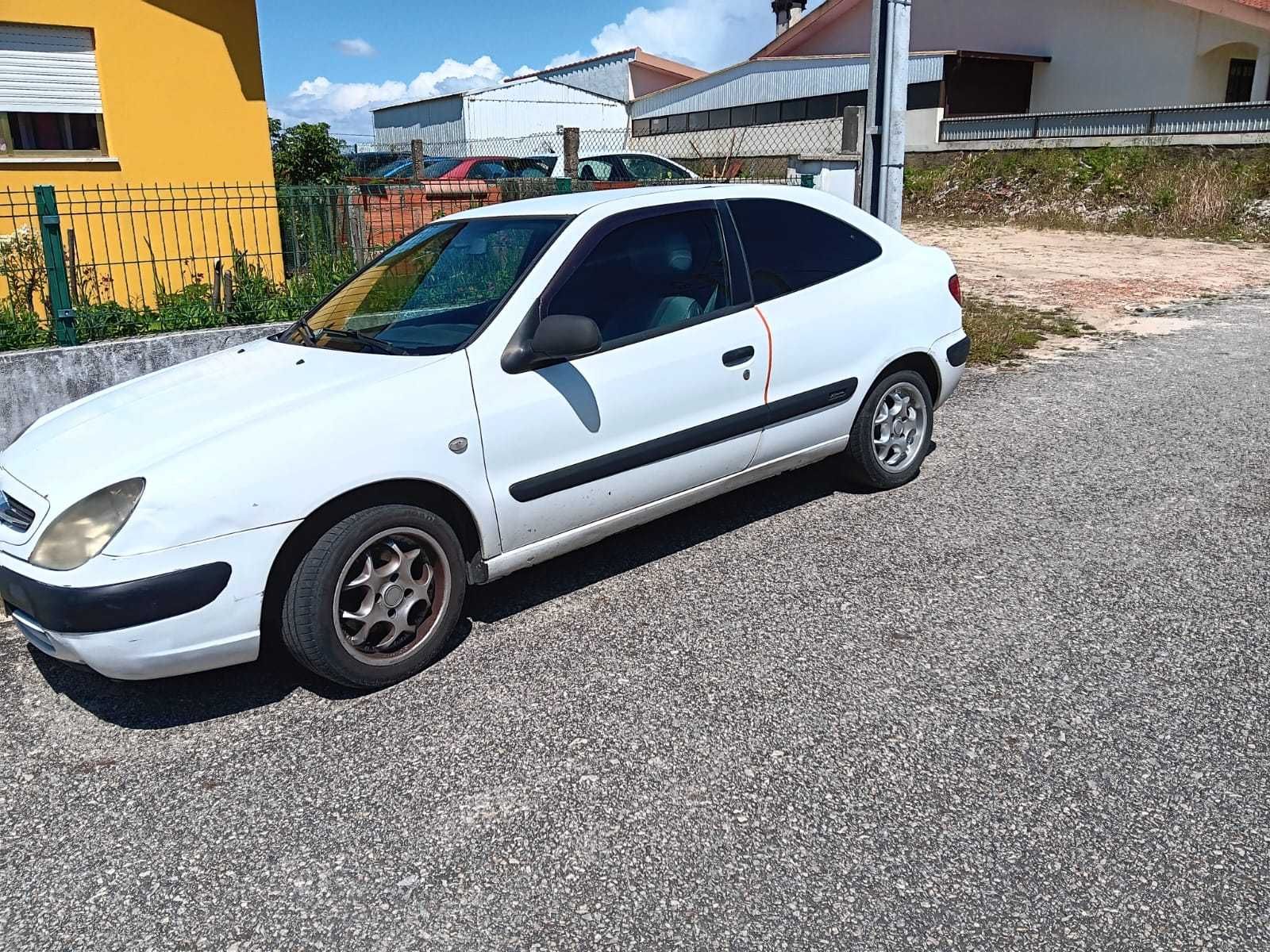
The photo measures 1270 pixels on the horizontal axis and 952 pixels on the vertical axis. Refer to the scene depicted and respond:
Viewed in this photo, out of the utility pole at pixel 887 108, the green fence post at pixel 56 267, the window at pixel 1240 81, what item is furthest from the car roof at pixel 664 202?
the window at pixel 1240 81

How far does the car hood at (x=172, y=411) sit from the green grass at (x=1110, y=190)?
64.3 feet

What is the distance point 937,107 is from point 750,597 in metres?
27.6

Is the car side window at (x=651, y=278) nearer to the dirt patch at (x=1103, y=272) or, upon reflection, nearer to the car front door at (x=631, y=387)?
the car front door at (x=631, y=387)

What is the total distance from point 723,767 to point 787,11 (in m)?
47.8

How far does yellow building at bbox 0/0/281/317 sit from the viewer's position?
29.4 ft

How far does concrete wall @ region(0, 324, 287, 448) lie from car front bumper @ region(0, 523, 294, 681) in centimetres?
348

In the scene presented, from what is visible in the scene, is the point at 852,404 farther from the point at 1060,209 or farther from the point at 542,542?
the point at 1060,209

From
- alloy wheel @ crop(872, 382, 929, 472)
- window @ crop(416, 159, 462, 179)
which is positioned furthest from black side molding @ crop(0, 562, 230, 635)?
window @ crop(416, 159, 462, 179)

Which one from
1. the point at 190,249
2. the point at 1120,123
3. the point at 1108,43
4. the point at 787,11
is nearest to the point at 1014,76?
the point at 1108,43

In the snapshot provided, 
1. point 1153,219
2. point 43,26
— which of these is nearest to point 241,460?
point 43,26

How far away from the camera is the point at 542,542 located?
13.2 feet

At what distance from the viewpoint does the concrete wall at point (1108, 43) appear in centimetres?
2602

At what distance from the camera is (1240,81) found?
2752 cm

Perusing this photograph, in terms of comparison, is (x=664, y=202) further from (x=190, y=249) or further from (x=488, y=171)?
(x=488, y=171)
